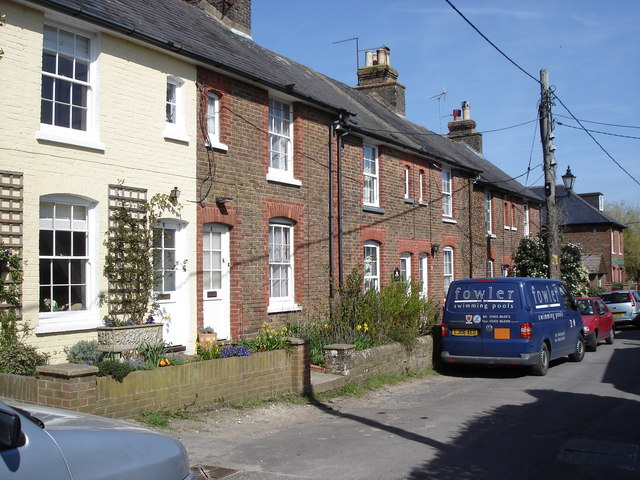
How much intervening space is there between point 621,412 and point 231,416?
5.49 metres

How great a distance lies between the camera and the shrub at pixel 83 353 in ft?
30.7

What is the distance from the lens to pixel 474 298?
13273 millimetres

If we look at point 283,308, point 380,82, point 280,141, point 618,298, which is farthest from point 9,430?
point 618,298

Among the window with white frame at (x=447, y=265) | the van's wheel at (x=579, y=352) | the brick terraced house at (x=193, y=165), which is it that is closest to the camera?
the brick terraced house at (x=193, y=165)

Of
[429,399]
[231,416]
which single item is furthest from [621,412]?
[231,416]

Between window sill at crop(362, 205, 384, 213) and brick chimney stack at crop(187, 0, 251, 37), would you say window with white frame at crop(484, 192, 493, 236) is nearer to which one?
window sill at crop(362, 205, 384, 213)

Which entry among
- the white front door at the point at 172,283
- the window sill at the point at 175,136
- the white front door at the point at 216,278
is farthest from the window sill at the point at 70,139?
the white front door at the point at 216,278

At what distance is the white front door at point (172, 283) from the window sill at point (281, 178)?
8.89ft

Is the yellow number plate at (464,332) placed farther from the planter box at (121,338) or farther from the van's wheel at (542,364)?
the planter box at (121,338)

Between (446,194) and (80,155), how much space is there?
1502 cm

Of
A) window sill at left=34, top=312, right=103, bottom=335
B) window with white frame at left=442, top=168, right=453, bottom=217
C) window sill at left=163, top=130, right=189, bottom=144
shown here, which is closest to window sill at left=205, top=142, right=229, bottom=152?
window sill at left=163, top=130, right=189, bottom=144

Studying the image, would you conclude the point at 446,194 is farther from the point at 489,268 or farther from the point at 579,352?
the point at 579,352

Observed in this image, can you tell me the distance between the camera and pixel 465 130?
1314 inches

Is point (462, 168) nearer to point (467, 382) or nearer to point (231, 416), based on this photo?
point (467, 382)
